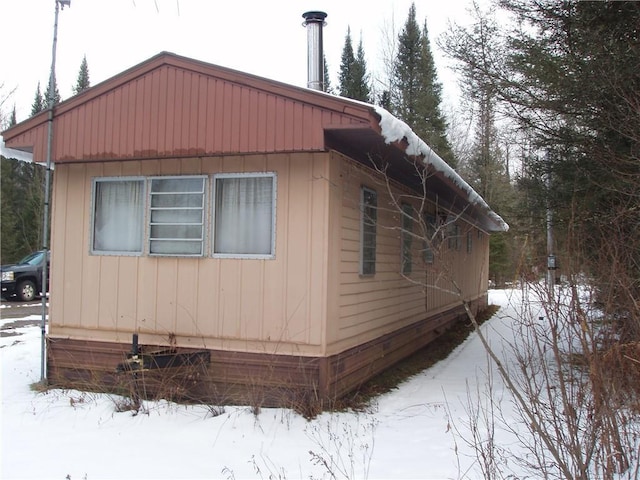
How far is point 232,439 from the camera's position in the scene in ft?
15.5

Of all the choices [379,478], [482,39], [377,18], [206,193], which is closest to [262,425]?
[379,478]

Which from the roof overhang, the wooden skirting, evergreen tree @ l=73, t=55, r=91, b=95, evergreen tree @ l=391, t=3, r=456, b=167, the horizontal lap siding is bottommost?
the wooden skirting

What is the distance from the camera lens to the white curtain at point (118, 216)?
6.33 m

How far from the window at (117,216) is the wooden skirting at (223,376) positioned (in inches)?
43.5

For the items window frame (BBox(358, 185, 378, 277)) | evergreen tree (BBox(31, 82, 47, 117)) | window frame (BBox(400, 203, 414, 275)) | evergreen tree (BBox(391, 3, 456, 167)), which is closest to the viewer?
window frame (BBox(358, 185, 378, 277))

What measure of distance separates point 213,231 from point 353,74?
26779mm

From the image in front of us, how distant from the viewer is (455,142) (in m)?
30.5

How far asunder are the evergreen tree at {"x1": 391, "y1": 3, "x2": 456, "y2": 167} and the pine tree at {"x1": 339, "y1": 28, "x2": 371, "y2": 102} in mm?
1878

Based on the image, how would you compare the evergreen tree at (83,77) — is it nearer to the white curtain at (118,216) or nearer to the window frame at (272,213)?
the white curtain at (118,216)

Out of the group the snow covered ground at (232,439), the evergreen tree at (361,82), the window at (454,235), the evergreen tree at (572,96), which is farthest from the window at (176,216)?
the evergreen tree at (361,82)

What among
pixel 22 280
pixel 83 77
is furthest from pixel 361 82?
pixel 83 77

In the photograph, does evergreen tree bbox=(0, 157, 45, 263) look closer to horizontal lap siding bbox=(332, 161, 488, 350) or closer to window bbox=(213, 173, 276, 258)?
horizontal lap siding bbox=(332, 161, 488, 350)

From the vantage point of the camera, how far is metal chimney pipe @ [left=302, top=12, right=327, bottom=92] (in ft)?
24.8

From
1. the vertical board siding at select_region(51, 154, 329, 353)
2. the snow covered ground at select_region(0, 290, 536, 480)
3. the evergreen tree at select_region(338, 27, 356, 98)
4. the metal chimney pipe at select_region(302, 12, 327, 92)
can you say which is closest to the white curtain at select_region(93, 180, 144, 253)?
the vertical board siding at select_region(51, 154, 329, 353)
